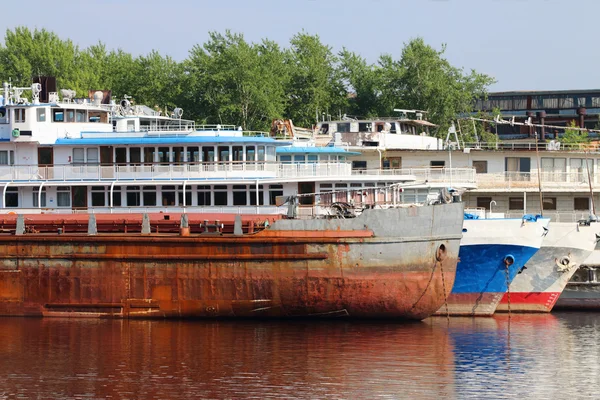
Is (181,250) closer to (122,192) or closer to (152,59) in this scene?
(122,192)

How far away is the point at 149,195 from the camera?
43.7 m

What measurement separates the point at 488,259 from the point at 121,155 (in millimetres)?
15379

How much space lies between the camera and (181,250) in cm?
3884

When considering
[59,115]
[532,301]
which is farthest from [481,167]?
[59,115]

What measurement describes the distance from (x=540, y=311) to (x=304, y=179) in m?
11.0

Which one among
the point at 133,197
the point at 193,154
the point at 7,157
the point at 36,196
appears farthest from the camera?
the point at 7,157

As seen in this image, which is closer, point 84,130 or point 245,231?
point 245,231

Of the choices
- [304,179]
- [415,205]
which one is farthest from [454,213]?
[304,179]

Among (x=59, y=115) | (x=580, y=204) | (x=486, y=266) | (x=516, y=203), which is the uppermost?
(x=59, y=115)

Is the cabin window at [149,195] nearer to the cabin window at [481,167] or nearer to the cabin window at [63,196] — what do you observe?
the cabin window at [63,196]

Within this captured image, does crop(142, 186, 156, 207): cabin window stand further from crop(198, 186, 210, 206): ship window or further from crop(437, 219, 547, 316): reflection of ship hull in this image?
crop(437, 219, 547, 316): reflection of ship hull

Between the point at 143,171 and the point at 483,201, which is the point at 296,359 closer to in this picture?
the point at 143,171

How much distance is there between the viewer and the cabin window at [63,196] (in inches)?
1734

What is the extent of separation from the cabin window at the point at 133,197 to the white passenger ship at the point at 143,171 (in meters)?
0.04
